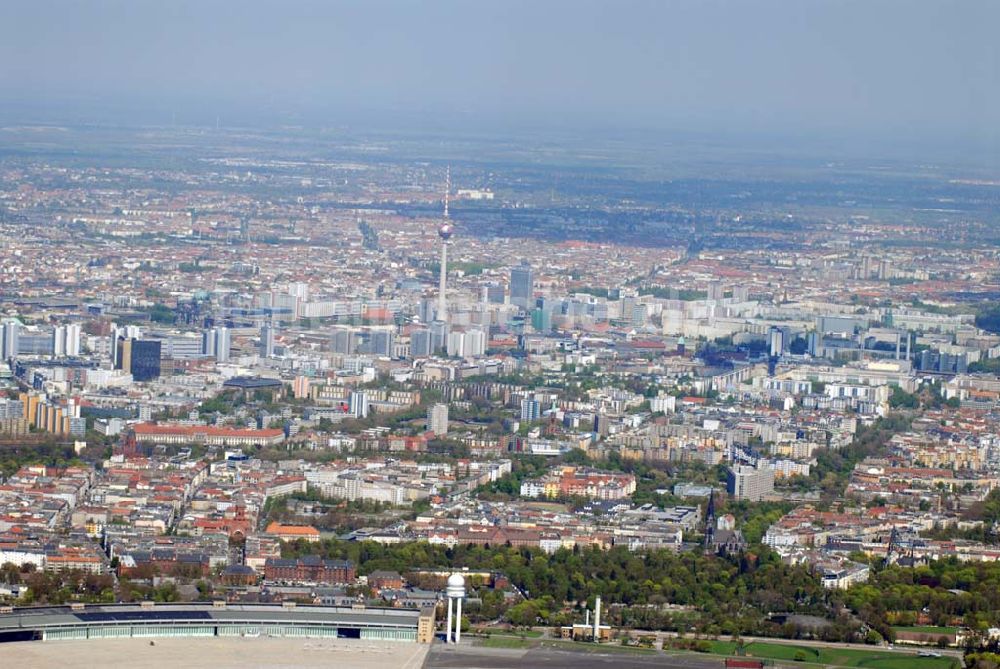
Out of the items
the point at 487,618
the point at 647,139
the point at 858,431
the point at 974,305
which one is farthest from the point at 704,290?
the point at 647,139

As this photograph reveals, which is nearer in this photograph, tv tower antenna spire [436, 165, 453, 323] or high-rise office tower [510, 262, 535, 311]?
tv tower antenna spire [436, 165, 453, 323]

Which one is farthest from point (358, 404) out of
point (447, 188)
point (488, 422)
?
point (447, 188)

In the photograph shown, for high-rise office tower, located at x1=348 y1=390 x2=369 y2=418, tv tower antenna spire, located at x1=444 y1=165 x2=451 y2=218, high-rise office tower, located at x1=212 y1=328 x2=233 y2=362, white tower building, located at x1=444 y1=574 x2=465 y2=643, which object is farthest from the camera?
tv tower antenna spire, located at x1=444 y1=165 x2=451 y2=218

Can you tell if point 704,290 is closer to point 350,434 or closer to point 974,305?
point 974,305

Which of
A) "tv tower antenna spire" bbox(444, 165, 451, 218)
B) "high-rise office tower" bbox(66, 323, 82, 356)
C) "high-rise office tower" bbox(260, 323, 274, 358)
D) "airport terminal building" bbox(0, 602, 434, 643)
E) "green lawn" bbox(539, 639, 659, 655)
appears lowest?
"tv tower antenna spire" bbox(444, 165, 451, 218)

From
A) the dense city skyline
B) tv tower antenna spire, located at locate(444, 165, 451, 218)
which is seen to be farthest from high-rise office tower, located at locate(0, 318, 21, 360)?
tv tower antenna spire, located at locate(444, 165, 451, 218)

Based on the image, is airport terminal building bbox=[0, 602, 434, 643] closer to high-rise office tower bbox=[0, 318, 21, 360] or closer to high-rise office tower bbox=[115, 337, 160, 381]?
high-rise office tower bbox=[115, 337, 160, 381]

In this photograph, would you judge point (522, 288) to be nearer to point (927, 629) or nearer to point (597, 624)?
point (927, 629)

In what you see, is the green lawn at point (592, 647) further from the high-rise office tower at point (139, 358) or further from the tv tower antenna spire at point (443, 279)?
the tv tower antenna spire at point (443, 279)
